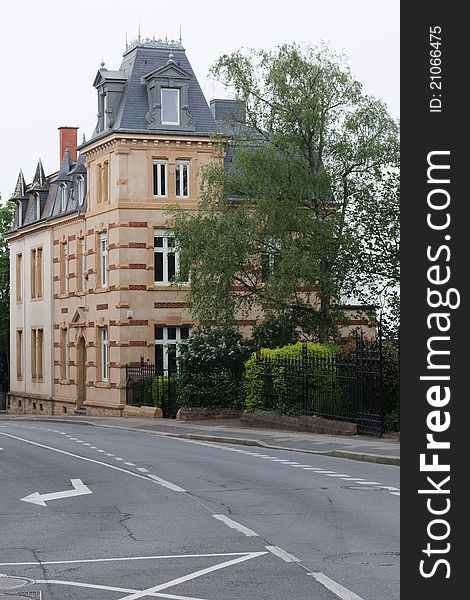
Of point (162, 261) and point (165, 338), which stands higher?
point (162, 261)

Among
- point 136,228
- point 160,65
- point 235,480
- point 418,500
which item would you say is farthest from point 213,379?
point 418,500

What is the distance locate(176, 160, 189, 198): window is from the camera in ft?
164

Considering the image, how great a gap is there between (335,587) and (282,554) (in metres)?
1.86

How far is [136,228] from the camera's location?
161ft

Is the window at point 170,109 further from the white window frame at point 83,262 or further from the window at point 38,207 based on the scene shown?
the window at point 38,207

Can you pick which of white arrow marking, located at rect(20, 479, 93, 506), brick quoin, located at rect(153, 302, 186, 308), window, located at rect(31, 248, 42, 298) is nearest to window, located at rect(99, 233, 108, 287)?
brick quoin, located at rect(153, 302, 186, 308)

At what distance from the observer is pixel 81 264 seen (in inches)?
2183

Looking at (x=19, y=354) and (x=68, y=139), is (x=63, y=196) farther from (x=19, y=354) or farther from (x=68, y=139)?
(x=19, y=354)

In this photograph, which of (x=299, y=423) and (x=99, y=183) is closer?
(x=299, y=423)

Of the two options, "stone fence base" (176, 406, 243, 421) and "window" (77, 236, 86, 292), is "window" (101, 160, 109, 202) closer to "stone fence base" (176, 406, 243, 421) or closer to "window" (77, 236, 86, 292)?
"window" (77, 236, 86, 292)

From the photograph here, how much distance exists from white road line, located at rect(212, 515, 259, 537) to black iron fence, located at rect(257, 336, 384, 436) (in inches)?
559

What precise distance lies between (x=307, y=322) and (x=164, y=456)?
15414 millimetres

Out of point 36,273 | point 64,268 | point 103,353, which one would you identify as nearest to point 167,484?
point 103,353

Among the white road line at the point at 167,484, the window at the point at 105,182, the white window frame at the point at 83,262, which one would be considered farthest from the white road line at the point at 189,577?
the white window frame at the point at 83,262
